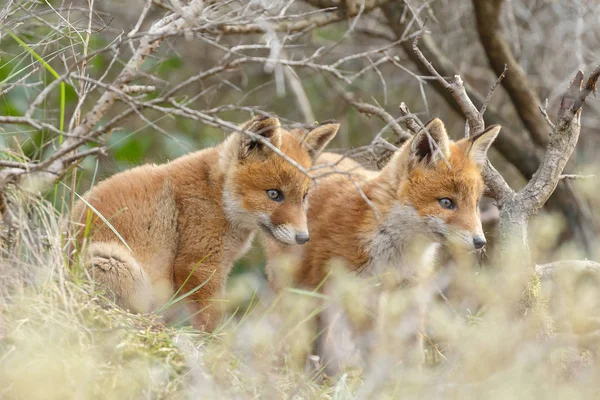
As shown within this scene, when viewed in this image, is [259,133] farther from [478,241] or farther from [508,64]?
[508,64]

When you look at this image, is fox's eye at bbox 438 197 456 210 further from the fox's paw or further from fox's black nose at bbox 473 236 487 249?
the fox's paw

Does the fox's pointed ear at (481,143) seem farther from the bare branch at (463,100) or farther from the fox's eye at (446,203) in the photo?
the fox's eye at (446,203)

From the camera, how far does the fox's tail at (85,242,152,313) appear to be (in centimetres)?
449

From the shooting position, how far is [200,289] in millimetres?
5062

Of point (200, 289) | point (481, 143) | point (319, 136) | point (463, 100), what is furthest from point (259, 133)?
point (481, 143)

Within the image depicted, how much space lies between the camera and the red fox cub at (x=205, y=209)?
16.1ft

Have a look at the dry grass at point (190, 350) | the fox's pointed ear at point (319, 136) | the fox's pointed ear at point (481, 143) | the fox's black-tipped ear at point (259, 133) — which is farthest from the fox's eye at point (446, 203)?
the dry grass at point (190, 350)

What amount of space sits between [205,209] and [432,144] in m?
1.62

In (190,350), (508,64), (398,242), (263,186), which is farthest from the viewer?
(508,64)

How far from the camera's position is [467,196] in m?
5.29

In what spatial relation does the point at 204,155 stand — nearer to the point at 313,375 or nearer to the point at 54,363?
the point at 313,375

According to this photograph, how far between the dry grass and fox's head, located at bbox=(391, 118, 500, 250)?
4.14 feet

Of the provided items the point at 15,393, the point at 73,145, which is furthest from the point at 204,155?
the point at 15,393

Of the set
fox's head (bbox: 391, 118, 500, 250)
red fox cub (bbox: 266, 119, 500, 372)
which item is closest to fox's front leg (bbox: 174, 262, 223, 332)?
red fox cub (bbox: 266, 119, 500, 372)
